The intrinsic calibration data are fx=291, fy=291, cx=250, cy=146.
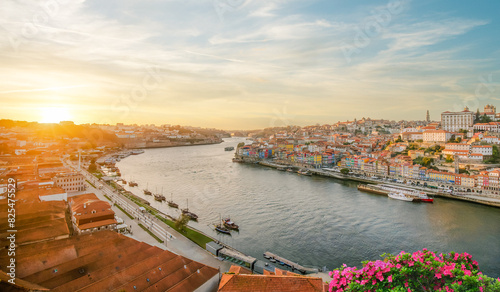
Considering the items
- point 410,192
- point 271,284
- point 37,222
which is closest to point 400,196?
point 410,192

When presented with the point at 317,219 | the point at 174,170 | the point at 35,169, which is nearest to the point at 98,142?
the point at 174,170

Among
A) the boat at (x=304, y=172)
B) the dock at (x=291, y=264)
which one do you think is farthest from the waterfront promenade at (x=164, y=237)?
the boat at (x=304, y=172)

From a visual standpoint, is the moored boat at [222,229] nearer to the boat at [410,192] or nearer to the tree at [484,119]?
the boat at [410,192]

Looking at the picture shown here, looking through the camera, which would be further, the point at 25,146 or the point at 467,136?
the point at 467,136

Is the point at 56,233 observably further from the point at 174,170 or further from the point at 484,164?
the point at 484,164

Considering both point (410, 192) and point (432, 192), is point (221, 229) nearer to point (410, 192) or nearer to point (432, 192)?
point (410, 192)

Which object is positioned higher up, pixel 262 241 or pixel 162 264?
pixel 162 264
